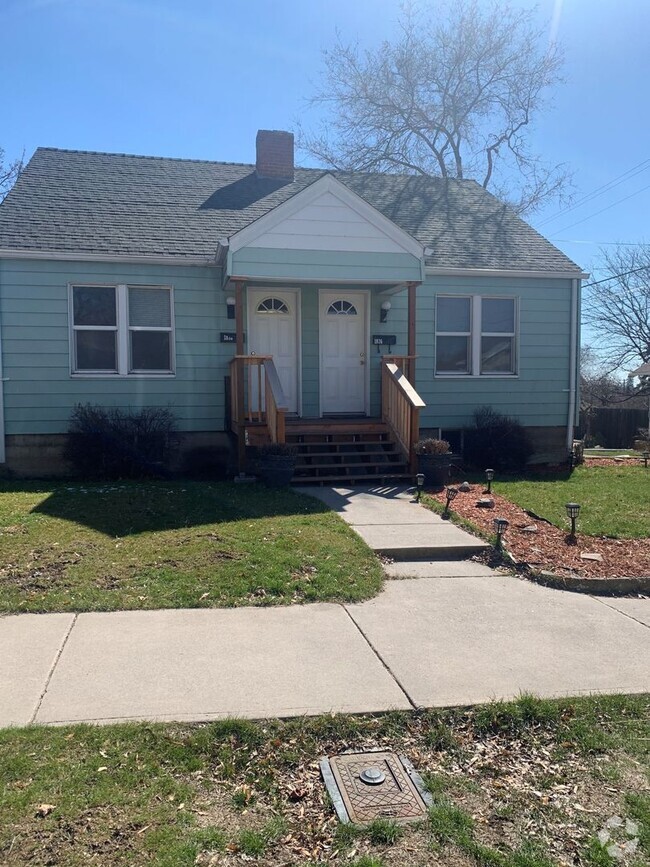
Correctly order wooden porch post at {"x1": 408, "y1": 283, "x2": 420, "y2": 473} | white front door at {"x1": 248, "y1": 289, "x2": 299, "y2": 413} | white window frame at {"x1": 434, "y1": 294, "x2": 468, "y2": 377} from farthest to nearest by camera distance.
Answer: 1. white window frame at {"x1": 434, "y1": 294, "x2": 468, "y2": 377}
2. white front door at {"x1": 248, "y1": 289, "x2": 299, "y2": 413}
3. wooden porch post at {"x1": 408, "y1": 283, "x2": 420, "y2": 473}

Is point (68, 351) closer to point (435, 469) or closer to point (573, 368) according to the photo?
point (435, 469)

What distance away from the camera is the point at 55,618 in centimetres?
506

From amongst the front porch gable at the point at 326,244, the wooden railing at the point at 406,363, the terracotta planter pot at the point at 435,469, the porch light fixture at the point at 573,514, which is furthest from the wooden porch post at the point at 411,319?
the porch light fixture at the point at 573,514

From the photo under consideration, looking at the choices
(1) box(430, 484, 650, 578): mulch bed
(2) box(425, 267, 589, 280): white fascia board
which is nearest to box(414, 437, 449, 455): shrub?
(1) box(430, 484, 650, 578): mulch bed

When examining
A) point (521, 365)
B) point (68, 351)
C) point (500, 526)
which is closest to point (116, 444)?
point (68, 351)

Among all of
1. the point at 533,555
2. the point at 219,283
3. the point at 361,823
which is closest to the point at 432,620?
the point at 533,555

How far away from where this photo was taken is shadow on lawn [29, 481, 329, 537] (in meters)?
7.48

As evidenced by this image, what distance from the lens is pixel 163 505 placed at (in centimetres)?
822

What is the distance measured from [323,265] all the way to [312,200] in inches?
38.5

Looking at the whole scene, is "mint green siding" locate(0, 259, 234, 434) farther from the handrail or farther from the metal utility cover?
the metal utility cover

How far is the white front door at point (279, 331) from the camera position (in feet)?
39.9

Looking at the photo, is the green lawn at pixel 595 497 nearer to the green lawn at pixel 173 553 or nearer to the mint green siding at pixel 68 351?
the green lawn at pixel 173 553

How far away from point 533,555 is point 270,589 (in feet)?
8.91

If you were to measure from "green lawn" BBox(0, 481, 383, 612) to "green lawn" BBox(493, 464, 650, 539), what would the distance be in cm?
275
